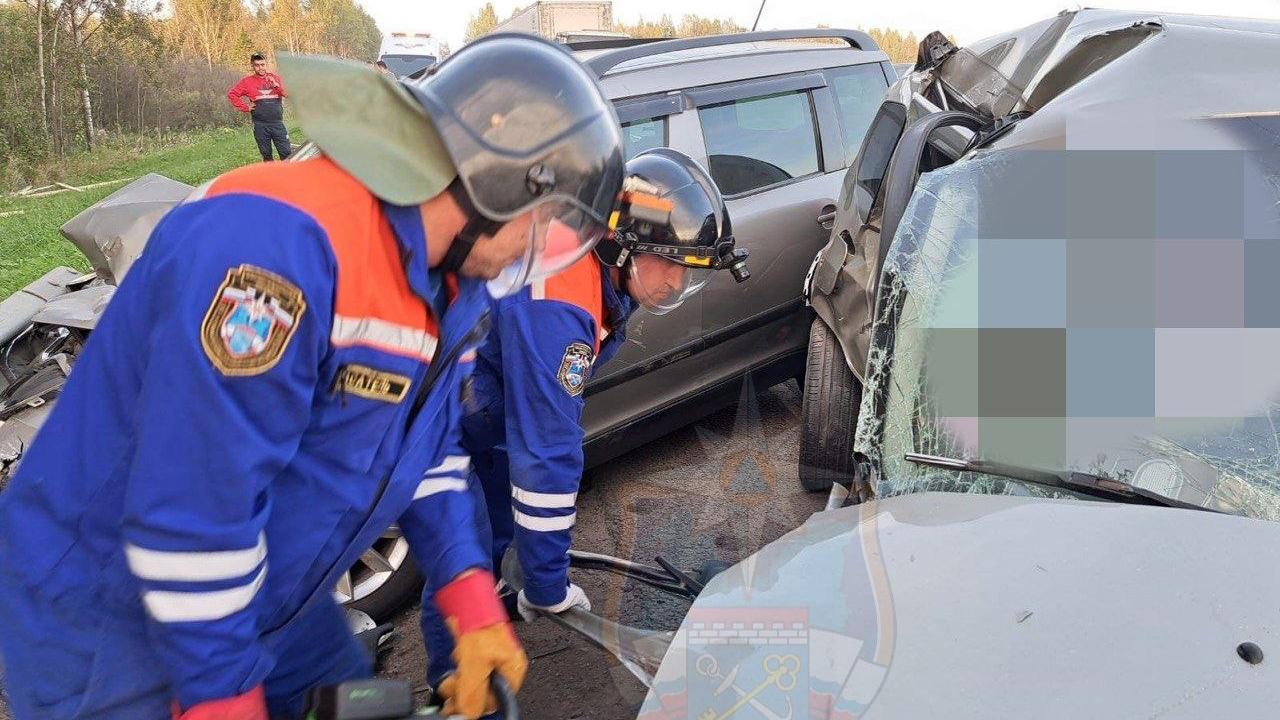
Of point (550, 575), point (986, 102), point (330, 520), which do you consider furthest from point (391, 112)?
point (986, 102)

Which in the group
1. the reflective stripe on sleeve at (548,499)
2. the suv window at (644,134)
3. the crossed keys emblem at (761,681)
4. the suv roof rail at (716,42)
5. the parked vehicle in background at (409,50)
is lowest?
the reflective stripe on sleeve at (548,499)

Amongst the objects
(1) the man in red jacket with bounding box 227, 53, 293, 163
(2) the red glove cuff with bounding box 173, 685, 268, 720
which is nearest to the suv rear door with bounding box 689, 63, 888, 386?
(2) the red glove cuff with bounding box 173, 685, 268, 720

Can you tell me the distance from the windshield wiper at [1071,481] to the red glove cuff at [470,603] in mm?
994

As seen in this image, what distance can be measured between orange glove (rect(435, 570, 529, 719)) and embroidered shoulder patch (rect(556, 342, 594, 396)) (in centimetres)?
68

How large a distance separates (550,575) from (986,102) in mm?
2429

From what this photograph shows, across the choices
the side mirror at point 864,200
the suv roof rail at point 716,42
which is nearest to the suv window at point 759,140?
the suv roof rail at point 716,42

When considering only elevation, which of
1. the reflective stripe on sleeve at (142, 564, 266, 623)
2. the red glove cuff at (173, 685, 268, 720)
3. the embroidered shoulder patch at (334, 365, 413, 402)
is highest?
the embroidered shoulder patch at (334, 365, 413, 402)

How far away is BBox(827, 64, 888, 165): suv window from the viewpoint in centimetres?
471

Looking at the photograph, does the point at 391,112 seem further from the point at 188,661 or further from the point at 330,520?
the point at 188,661

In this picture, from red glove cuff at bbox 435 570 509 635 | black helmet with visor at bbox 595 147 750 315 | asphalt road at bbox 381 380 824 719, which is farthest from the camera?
black helmet with visor at bbox 595 147 750 315

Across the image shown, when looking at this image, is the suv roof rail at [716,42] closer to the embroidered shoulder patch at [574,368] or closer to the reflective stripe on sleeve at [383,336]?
the embroidered shoulder patch at [574,368]

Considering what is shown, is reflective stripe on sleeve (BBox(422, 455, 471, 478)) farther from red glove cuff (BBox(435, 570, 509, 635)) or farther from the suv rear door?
the suv rear door

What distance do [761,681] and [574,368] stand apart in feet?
3.62

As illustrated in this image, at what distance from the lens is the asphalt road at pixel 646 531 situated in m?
2.25
